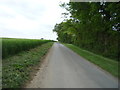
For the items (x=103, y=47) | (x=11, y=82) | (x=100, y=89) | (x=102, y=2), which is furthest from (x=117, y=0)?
(x=11, y=82)

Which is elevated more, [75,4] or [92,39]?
[75,4]

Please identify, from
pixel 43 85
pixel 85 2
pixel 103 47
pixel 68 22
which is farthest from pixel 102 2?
pixel 43 85

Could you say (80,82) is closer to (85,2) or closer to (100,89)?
(100,89)

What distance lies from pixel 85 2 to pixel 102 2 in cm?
208

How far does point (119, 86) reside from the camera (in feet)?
15.0

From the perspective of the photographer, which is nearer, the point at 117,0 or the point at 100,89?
the point at 100,89

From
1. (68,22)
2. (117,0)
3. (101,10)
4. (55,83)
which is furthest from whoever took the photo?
(68,22)

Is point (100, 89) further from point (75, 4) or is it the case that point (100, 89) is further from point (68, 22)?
point (68, 22)

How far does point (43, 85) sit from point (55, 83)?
52 cm

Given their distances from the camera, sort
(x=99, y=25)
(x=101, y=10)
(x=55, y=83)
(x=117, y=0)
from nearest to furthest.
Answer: (x=55, y=83) → (x=117, y=0) → (x=99, y=25) → (x=101, y=10)

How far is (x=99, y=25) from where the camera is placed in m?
12.1

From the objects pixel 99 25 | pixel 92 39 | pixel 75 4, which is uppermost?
pixel 75 4

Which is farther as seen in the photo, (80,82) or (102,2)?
(102,2)

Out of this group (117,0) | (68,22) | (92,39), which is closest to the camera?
(117,0)
